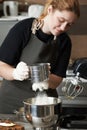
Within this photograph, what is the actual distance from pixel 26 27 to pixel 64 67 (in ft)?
0.89

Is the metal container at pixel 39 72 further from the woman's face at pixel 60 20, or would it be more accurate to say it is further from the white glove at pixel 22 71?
the woman's face at pixel 60 20

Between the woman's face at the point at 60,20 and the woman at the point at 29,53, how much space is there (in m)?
0.02

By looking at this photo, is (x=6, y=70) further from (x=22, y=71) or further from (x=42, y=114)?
(x=42, y=114)

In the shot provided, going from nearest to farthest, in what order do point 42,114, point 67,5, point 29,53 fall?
point 42,114
point 67,5
point 29,53

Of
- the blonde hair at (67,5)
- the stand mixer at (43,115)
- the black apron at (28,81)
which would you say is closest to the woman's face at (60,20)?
the blonde hair at (67,5)

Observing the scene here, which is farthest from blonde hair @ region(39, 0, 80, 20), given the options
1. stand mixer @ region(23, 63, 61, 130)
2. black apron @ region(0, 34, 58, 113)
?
stand mixer @ region(23, 63, 61, 130)

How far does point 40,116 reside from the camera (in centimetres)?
120

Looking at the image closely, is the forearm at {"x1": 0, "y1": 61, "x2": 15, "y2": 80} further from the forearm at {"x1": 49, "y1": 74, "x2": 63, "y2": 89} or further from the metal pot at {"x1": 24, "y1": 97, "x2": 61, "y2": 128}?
the metal pot at {"x1": 24, "y1": 97, "x2": 61, "y2": 128}

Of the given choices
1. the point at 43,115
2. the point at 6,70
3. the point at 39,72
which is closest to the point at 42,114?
the point at 43,115

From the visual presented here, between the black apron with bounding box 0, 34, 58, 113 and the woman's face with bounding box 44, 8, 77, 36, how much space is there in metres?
0.18

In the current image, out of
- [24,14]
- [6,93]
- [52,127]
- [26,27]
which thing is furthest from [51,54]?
[24,14]

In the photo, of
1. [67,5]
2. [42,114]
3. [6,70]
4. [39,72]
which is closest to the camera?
[42,114]

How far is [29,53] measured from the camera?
5.46 ft

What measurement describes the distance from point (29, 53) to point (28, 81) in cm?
14
